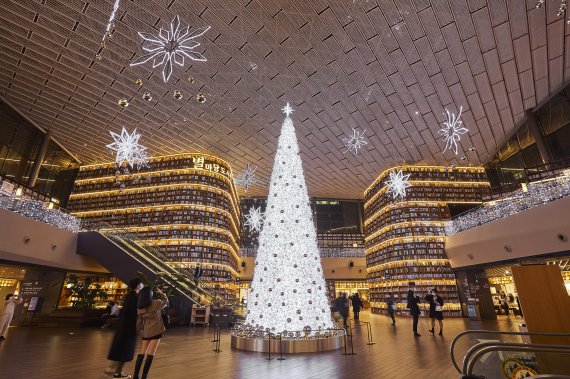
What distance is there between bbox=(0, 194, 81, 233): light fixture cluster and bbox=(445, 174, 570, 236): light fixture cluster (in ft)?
47.0

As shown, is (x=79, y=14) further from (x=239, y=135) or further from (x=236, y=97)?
(x=239, y=135)

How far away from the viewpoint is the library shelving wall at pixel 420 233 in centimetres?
1274

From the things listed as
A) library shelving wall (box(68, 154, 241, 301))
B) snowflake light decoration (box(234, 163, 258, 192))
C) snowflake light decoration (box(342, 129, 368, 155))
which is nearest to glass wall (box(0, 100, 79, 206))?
library shelving wall (box(68, 154, 241, 301))

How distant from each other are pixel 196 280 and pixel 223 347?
543cm

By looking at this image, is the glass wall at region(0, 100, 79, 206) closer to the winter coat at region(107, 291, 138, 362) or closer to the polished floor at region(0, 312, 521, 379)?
the polished floor at region(0, 312, 521, 379)

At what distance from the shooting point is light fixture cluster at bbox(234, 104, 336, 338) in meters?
5.38

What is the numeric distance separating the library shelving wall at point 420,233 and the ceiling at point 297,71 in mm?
1553

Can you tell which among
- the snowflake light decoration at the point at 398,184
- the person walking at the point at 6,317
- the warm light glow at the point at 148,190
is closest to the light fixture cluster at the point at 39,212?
the person walking at the point at 6,317

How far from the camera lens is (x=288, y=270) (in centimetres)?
554

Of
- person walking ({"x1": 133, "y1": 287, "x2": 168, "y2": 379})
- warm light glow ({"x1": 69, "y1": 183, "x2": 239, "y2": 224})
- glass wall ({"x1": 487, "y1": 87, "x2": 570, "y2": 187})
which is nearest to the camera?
person walking ({"x1": 133, "y1": 287, "x2": 168, "y2": 379})

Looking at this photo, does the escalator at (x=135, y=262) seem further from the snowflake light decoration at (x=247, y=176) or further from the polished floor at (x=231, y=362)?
the snowflake light decoration at (x=247, y=176)

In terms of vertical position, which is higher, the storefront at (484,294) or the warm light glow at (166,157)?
the warm light glow at (166,157)

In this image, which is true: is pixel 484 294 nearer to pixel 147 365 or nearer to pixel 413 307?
pixel 413 307

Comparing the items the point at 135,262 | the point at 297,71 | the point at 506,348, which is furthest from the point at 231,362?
the point at 297,71
